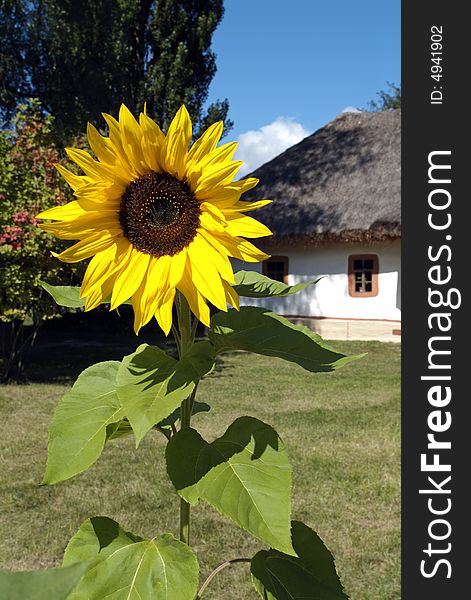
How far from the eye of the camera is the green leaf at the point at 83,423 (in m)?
1.15

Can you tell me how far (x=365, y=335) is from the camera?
14648 millimetres

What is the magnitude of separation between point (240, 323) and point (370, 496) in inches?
158

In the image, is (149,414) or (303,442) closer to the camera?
(149,414)

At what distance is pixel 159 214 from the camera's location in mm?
1248

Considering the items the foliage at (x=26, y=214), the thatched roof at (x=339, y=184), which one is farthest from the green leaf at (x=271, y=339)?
the thatched roof at (x=339, y=184)

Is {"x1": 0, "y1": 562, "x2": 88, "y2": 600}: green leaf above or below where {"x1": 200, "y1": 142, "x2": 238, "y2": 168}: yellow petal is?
below

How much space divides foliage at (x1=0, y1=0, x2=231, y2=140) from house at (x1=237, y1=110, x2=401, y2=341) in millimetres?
3307

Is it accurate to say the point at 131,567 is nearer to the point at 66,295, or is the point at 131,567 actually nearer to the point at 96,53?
the point at 66,295

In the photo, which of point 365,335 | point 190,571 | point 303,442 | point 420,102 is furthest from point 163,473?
point 365,335

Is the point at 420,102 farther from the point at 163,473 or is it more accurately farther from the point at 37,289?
the point at 37,289

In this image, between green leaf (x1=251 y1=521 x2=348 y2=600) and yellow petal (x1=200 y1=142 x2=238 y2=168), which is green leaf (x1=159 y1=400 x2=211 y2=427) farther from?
yellow petal (x1=200 y1=142 x2=238 y2=168)

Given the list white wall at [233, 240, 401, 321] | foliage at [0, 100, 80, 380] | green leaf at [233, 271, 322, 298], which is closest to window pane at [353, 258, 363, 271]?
white wall at [233, 240, 401, 321]

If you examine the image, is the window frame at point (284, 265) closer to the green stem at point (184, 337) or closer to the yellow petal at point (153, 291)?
the green stem at point (184, 337)

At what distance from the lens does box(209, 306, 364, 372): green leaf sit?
124 centimetres
